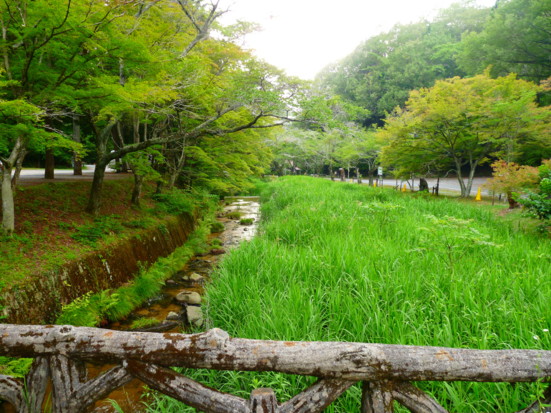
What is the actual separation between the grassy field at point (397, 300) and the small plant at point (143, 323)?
169 centimetres

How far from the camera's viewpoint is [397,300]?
125 inches

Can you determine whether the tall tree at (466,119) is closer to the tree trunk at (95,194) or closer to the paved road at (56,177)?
the tree trunk at (95,194)

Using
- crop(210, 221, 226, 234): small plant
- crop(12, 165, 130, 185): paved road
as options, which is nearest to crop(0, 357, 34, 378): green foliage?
crop(12, 165, 130, 185): paved road

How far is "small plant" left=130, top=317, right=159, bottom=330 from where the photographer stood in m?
4.98

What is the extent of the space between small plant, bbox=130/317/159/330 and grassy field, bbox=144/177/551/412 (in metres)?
1.69

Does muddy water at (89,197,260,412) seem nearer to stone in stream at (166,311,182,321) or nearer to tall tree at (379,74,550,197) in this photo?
stone in stream at (166,311,182,321)

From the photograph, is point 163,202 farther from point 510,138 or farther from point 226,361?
point 510,138

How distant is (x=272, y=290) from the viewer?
3861mm

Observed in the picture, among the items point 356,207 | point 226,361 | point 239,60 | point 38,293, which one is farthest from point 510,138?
point 38,293

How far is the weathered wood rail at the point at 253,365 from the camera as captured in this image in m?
1.46

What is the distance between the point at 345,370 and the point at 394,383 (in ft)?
1.00

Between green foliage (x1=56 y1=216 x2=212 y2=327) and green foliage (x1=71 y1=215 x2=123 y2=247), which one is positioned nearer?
green foliage (x1=56 y1=216 x2=212 y2=327)

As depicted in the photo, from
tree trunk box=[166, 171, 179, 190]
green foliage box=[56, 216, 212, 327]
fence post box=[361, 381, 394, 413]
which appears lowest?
green foliage box=[56, 216, 212, 327]

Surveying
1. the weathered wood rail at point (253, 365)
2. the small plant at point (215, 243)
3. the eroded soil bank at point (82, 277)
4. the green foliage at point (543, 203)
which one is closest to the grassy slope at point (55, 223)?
the eroded soil bank at point (82, 277)
